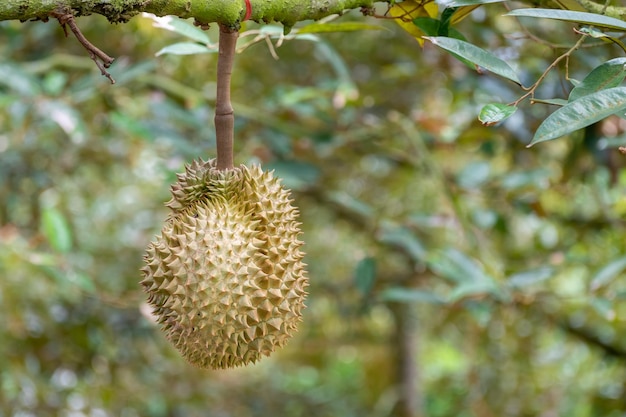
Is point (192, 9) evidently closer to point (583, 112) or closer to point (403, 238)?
point (583, 112)

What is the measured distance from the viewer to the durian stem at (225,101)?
0.79 metres

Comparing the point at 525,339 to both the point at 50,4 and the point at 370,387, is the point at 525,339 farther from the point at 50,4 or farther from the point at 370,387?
the point at 50,4

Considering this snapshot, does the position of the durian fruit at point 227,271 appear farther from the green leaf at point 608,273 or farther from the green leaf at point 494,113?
the green leaf at point 608,273

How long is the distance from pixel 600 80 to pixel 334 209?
67.5 inches

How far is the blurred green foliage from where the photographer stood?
1696mm

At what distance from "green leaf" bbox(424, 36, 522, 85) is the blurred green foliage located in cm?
65

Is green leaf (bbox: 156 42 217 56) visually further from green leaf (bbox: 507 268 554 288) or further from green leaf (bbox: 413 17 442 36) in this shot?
green leaf (bbox: 507 268 554 288)

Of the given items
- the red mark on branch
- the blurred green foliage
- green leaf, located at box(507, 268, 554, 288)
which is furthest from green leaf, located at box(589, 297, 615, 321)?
the red mark on branch

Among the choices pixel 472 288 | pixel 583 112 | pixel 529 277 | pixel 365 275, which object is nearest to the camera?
pixel 583 112

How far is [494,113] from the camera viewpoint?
77cm

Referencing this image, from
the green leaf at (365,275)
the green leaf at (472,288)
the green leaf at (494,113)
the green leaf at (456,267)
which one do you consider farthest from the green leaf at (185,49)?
the green leaf at (365,275)

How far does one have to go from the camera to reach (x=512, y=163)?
7.14 feet

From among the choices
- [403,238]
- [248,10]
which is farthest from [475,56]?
[403,238]

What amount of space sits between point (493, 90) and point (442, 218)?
36 cm
